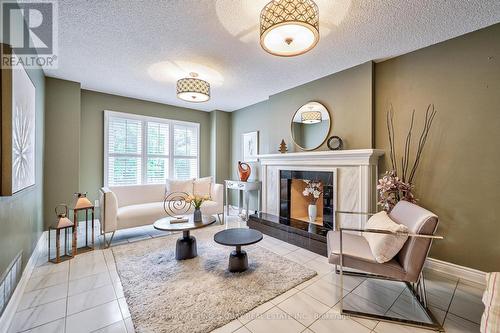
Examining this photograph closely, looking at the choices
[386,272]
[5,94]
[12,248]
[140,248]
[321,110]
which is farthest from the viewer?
[321,110]

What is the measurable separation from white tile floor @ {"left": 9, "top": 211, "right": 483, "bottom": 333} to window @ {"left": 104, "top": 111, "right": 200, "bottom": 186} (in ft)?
7.24

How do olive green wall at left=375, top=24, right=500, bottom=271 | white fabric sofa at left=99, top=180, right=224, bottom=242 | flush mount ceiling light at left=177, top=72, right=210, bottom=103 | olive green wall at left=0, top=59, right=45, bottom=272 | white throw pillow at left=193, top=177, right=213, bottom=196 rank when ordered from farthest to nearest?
white throw pillow at left=193, top=177, right=213, bottom=196
white fabric sofa at left=99, top=180, right=224, bottom=242
flush mount ceiling light at left=177, top=72, right=210, bottom=103
olive green wall at left=375, top=24, right=500, bottom=271
olive green wall at left=0, top=59, right=45, bottom=272

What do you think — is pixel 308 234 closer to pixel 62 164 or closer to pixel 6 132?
pixel 6 132

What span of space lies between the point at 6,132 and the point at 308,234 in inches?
122

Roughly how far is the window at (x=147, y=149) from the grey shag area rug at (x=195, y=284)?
1.90 metres

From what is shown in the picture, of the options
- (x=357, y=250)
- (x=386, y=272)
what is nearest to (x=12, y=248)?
(x=357, y=250)

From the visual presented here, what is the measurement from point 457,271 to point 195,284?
2.68 metres

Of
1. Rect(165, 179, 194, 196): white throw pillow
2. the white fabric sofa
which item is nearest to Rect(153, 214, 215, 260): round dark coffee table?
the white fabric sofa

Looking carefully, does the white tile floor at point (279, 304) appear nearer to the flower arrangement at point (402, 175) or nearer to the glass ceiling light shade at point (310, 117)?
the flower arrangement at point (402, 175)

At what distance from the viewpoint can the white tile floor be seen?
151cm

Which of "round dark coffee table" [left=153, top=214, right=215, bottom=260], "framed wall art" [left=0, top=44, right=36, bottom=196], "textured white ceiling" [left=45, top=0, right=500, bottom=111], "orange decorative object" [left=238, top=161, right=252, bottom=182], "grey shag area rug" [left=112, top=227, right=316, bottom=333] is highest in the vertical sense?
"textured white ceiling" [left=45, top=0, right=500, bottom=111]

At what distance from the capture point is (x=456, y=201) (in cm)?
220

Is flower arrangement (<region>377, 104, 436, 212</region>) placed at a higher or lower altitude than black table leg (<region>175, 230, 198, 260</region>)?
higher
